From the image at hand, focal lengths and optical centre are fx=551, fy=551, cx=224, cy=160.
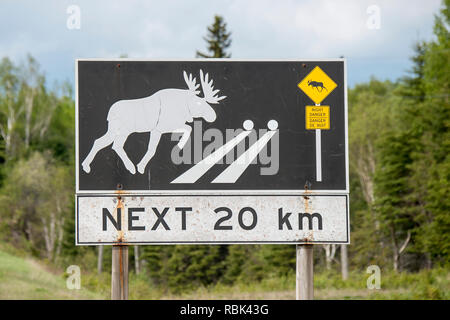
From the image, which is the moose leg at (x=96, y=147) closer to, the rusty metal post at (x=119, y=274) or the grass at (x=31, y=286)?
the rusty metal post at (x=119, y=274)

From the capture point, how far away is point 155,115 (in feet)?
18.2

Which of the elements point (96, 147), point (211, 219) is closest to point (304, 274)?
point (211, 219)

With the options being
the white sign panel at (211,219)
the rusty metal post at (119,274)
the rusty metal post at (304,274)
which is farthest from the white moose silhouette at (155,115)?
the rusty metal post at (304,274)

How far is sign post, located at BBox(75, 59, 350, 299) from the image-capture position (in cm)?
547

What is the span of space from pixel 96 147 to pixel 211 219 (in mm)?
1352

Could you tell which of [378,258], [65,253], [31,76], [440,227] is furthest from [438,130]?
[31,76]

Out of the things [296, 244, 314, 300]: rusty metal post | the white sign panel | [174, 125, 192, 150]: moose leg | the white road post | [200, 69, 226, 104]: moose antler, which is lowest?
[296, 244, 314, 300]: rusty metal post

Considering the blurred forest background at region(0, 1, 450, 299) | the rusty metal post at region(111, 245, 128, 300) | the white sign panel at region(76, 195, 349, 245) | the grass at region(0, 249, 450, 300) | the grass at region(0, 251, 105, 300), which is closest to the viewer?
the rusty metal post at region(111, 245, 128, 300)

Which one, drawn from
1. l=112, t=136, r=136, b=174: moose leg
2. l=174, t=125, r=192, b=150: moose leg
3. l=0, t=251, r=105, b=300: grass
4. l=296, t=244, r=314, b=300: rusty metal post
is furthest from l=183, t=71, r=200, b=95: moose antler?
l=0, t=251, r=105, b=300: grass

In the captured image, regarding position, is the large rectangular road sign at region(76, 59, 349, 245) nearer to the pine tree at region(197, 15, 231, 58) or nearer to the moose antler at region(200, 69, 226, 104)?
the moose antler at region(200, 69, 226, 104)

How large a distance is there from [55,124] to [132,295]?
125 feet

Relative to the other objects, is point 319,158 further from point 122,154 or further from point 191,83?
point 122,154
